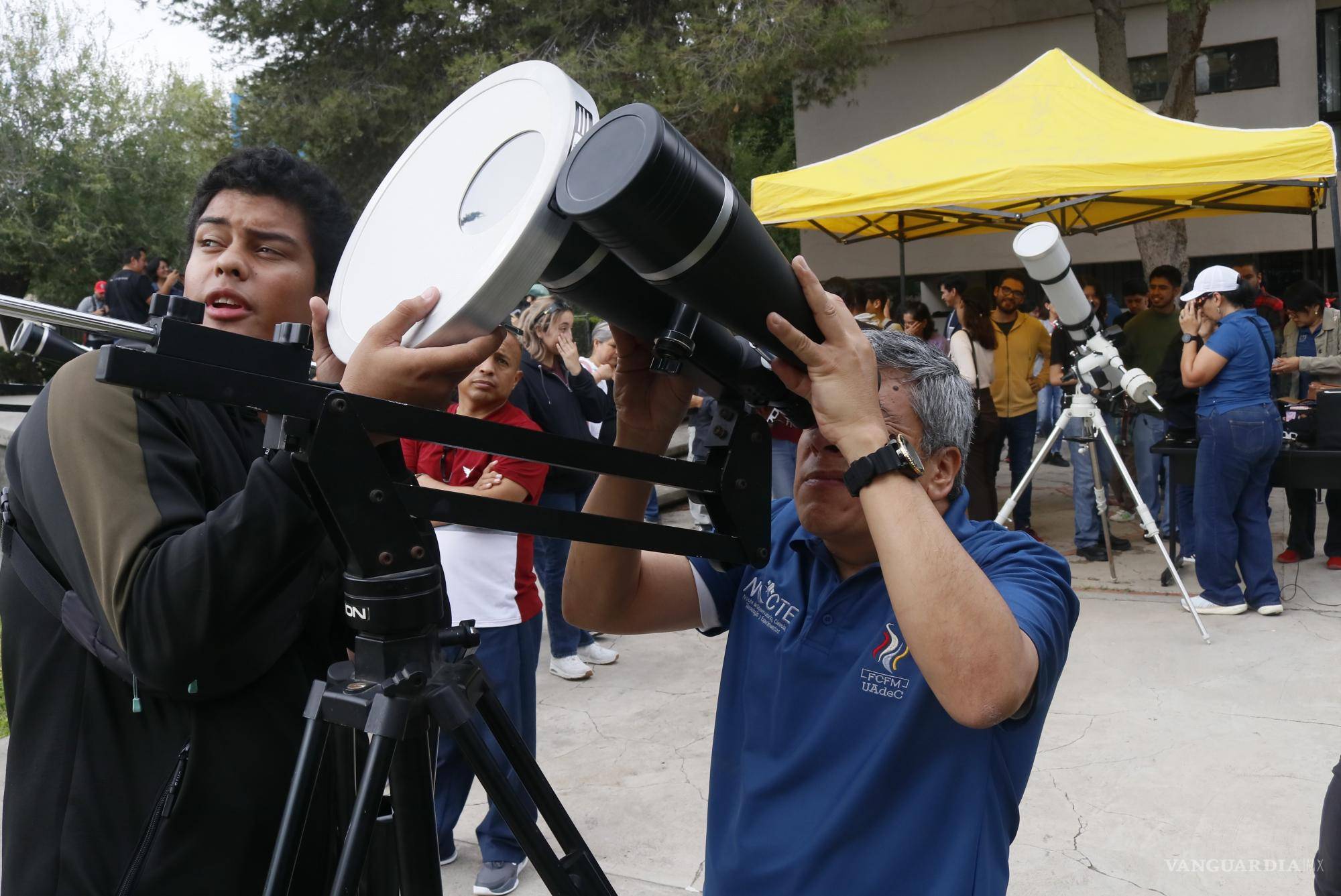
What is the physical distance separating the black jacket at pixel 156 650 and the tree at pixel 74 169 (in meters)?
17.6

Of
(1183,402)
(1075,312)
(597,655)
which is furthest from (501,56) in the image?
(597,655)

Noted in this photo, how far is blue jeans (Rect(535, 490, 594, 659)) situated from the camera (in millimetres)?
4539

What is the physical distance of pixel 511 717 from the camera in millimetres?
2965

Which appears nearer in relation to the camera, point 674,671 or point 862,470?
point 862,470

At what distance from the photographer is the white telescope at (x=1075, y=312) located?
5.37 metres

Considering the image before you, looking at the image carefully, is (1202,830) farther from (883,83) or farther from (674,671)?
(883,83)

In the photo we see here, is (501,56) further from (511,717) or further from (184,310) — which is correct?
(184,310)

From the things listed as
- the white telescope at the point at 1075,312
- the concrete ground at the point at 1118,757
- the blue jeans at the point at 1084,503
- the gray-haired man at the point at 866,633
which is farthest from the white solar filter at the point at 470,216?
the blue jeans at the point at 1084,503

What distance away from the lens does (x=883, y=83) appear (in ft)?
51.3

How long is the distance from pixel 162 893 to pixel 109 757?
0.18m

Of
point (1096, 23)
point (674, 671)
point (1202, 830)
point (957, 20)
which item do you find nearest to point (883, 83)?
point (957, 20)

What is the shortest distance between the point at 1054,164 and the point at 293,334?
6187 millimetres

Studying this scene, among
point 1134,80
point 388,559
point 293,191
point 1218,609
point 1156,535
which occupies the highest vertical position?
point 1134,80

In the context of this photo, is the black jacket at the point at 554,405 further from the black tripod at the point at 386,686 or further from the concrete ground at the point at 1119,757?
the black tripod at the point at 386,686
